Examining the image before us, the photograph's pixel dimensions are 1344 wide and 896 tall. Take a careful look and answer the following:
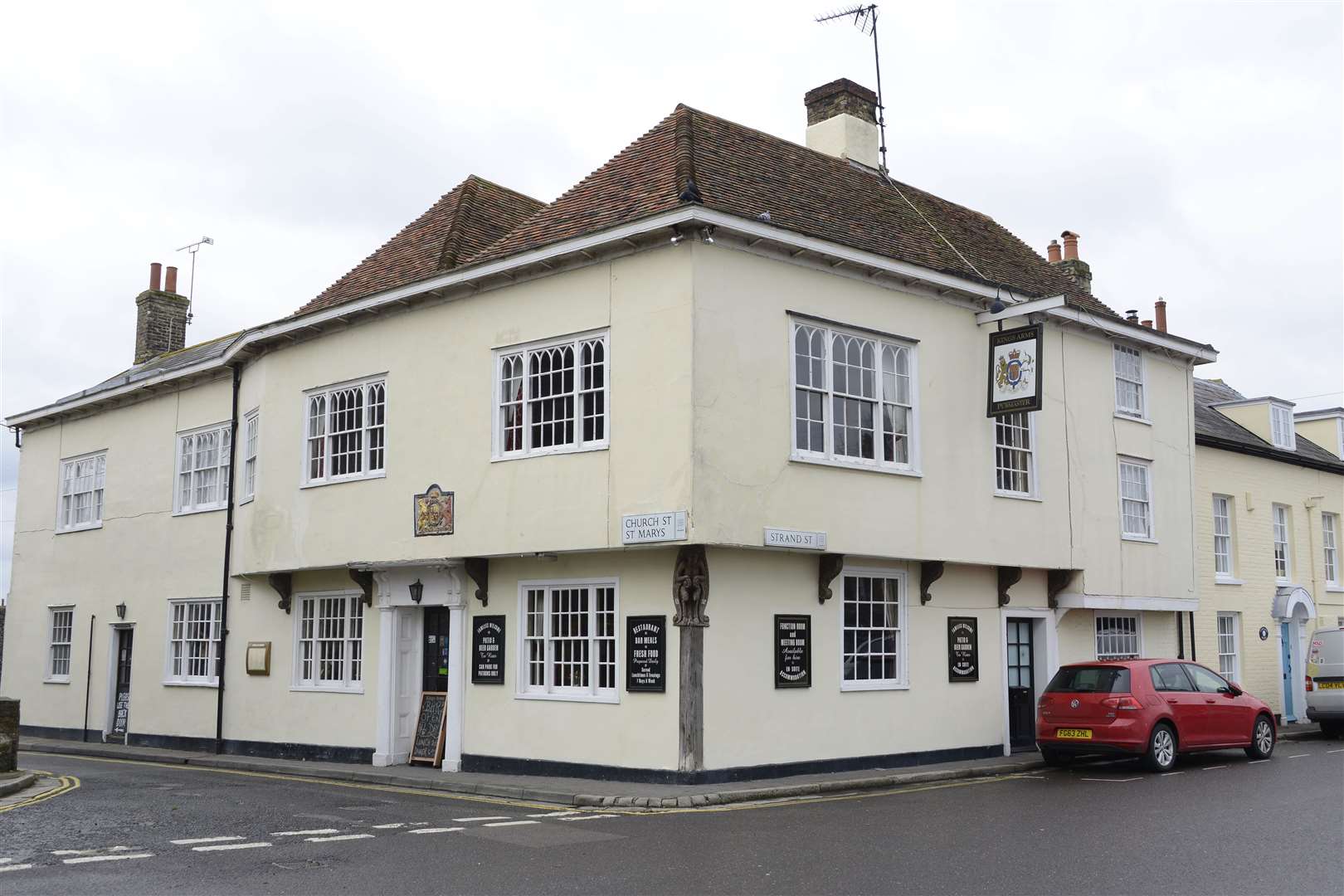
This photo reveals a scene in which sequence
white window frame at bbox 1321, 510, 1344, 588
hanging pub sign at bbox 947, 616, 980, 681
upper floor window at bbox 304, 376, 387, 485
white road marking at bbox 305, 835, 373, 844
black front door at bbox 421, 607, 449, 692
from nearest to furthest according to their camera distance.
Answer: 1. white road marking at bbox 305, 835, 373, 844
2. hanging pub sign at bbox 947, 616, 980, 681
3. black front door at bbox 421, 607, 449, 692
4. upper floor window at bbox 304, 376, 387, 485
5. white window frame at bbox 1321, 510, 1344, 588

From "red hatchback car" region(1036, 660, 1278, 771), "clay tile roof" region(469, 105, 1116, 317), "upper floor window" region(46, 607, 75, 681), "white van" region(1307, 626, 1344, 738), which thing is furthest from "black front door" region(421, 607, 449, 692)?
"white van" region(1307, 626, 1344, 738)

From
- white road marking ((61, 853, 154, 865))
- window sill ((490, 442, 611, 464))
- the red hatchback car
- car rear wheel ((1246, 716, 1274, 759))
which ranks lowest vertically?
white road marking ((61, 853, 154, 865))

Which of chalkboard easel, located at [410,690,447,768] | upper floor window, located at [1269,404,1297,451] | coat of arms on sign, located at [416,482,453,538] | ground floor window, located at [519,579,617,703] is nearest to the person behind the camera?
ground floor window, located at [519,579,617,703]

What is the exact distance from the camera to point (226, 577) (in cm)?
2258

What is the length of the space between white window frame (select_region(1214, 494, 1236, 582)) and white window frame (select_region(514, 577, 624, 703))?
1491 centimetres

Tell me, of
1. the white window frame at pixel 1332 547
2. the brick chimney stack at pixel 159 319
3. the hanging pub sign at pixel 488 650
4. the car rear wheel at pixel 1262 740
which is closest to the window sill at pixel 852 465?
the hanging pub sign at pixel 488 650

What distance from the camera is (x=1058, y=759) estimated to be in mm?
17703

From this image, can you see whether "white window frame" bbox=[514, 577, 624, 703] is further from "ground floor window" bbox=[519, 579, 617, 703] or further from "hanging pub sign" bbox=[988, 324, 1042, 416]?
"hanging pub sign" bbox=[988, 324, 1042, 416]

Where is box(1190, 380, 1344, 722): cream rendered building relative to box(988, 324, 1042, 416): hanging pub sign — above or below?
below

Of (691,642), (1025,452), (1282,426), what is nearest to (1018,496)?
(1025,452)

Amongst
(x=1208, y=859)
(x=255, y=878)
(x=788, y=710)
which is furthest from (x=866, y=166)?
(x=255, y=878)

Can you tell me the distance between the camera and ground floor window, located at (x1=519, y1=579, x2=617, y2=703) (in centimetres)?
1603

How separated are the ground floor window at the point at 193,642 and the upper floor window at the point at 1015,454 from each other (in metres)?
14.4

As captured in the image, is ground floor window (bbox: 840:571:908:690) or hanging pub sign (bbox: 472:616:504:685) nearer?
ground floor window (bbox: 840:571:908:690)
